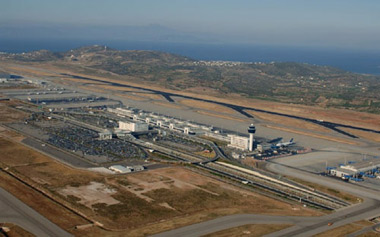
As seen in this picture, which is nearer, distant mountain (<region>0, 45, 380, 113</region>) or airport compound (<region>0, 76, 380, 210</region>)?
airport compound (<region>0, 76, 380, 210</region>)

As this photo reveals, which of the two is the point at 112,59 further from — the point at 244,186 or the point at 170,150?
the point at 244,186

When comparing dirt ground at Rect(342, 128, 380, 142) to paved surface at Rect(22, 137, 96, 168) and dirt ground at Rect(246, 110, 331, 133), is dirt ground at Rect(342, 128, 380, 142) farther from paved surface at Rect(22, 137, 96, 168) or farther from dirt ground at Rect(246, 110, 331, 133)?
paved surface at Rect(22, 137, 96, 168)

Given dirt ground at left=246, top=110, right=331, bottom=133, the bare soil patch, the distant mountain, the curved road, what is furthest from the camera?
the distant mountain

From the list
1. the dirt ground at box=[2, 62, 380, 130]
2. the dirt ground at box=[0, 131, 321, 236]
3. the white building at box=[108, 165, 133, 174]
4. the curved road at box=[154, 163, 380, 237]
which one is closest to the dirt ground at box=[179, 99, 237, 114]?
the dirt ground at box=[2, 62, 380, 130]

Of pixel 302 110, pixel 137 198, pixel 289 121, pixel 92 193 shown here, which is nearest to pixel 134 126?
pixel 92 193

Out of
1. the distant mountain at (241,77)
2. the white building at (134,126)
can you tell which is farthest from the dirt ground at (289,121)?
the white building at (134,126)
